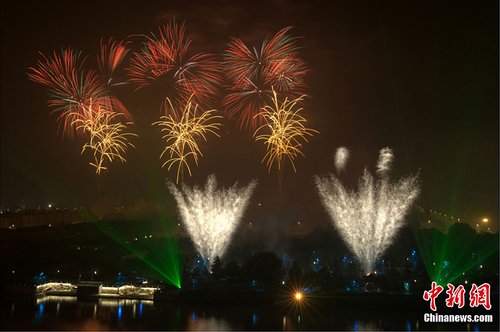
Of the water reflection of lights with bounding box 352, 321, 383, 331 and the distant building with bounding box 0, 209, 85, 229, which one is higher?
the distant building with bounding box 0, 209, 85, 229

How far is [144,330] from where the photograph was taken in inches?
984

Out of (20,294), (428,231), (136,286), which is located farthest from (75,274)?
(428,231)

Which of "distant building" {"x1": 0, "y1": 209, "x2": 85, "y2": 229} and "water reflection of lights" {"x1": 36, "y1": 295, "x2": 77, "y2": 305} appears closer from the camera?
"water reflection of lights" {"x1": 36, "y1": 295, "x2": 77, "y2": 305}

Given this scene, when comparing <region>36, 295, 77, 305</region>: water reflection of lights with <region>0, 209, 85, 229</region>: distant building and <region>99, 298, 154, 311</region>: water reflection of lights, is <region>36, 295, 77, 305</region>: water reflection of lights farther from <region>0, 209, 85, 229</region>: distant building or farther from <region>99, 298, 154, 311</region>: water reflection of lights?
<region>0, 209, 85, 229</region>: distant building

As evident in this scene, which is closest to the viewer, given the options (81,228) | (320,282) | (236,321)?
(236,321)

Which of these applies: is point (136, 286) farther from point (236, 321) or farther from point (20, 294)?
point (236, 321)

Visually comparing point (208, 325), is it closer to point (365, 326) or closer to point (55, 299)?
point (365, 326)

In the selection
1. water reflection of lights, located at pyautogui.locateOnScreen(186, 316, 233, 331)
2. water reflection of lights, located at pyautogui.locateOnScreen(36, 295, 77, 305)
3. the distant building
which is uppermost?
the distant building

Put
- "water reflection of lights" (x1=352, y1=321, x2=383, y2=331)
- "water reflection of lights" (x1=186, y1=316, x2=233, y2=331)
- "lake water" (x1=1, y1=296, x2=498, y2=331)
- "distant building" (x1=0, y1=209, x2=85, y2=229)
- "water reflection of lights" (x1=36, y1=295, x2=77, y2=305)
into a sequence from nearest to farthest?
"water reflection of lights" (x1=352, y1=321, x2=383, y2=331)
"water reflection of lights" (x1=186, y1=316, x2=233, y2=331)
"lake water" (x1=1, y1=296, x2=498, y2=331)
"water reflection of lights" (x1=36, y1=295, x2=77, y2=305)
"distant building" (x1=0, y1=209, x2=85, y2=229)

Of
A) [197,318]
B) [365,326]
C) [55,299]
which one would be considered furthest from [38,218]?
[365,326]

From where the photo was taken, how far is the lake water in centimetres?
2561

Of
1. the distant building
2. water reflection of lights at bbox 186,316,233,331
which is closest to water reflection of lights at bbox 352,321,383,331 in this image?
water reflection of lights at bbox 186,316,233,331

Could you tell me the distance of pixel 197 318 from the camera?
28156 mm

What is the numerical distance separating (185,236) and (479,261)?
29623 millimetres
